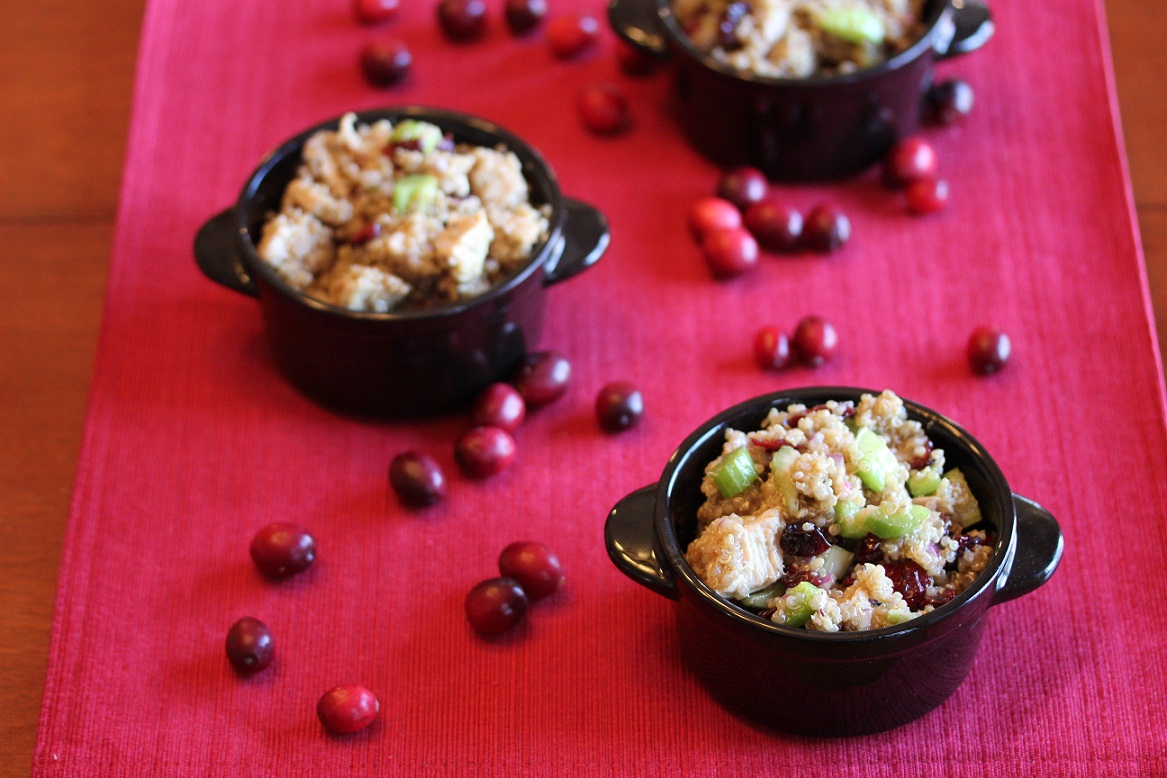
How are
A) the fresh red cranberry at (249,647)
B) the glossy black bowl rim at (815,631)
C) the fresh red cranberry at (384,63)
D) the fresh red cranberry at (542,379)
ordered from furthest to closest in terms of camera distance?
the fresh red cranberry at (384,63) < the fresh red cranberry at (542,379) < the fresh red cranberry at (249,647) < the glossy black bowl rim at (815,631)

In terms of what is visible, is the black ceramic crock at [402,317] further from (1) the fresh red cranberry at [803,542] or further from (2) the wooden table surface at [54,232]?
(1) the fresh red cranberry at [803,542]

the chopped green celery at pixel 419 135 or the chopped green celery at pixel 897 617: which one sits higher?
the chopped green celery at pixel 419 135

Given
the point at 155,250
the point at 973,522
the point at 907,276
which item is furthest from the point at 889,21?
the point at 155,250

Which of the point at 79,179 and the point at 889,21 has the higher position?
the point at 889,21

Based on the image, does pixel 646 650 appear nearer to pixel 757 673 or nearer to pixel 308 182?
pixel 757 673

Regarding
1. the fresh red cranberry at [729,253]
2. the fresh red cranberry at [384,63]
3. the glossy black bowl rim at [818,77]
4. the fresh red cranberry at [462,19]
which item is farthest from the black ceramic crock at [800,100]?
the fresh red cranberry at [384,63]

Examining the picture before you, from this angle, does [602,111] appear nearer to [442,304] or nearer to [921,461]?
[442,304]

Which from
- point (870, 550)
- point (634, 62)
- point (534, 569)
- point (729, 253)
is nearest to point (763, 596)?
point (870, 550)

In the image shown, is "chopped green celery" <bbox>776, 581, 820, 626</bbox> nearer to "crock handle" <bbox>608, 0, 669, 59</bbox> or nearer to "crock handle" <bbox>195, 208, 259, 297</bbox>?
"crock handle" <bbox>195, 208, 259, 297</bbox>
